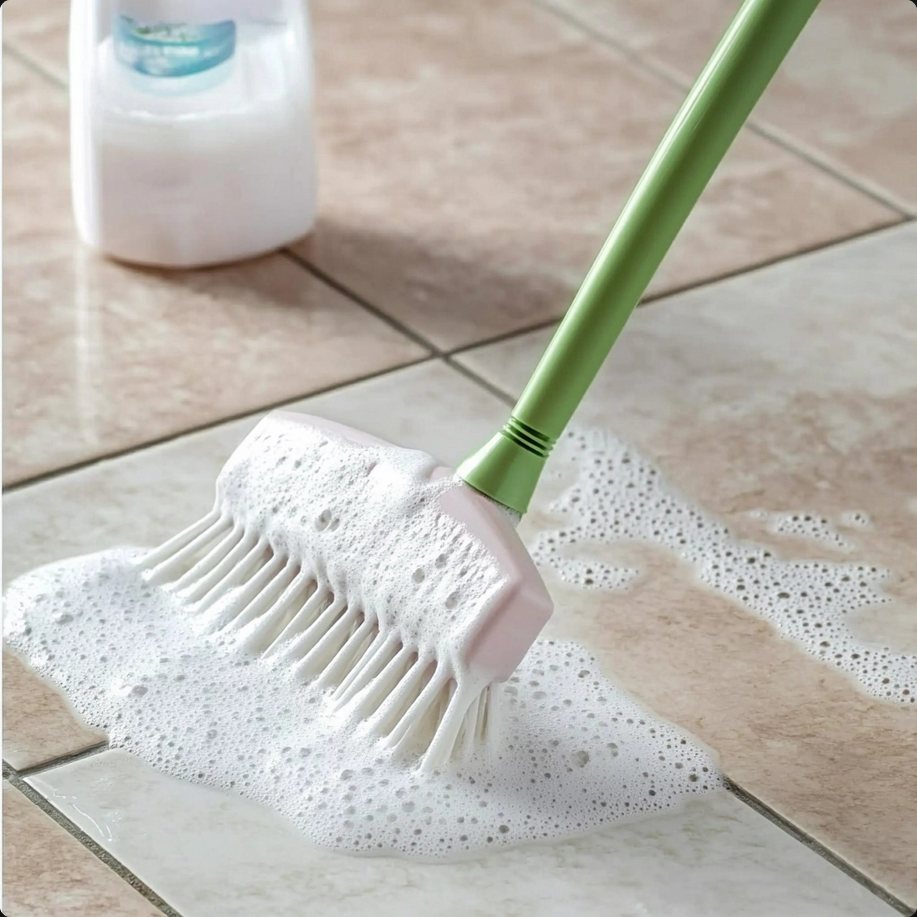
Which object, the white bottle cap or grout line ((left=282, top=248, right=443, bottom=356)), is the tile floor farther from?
the white bottle cap

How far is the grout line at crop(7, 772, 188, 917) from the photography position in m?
0.65

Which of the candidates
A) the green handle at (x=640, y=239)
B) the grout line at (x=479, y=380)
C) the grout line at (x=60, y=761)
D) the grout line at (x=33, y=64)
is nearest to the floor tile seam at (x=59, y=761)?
the grout line at (x=60, y=761)

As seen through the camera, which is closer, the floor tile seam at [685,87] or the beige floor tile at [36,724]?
the beige floor tile at [36,724]

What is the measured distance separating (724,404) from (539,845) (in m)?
0.39

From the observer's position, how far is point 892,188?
1.27m

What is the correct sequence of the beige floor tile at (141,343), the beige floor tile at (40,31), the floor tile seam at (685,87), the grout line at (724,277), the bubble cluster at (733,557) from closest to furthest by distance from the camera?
the bubble cluster at (733,557), the beige floor tile at (141,343), the grout line at (724,277), the floor tile seam at (685,87), the beige floor tile at (40,31)

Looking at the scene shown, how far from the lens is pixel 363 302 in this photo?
3.56 feet

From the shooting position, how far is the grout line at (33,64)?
134cm

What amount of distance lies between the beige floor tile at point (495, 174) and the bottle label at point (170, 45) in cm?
16

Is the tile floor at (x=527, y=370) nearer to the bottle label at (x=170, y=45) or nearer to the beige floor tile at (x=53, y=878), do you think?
the beige floor tile at (x=53, y=878)

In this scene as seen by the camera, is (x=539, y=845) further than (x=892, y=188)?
No

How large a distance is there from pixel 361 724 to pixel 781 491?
1.03 feet

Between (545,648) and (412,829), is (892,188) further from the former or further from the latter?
(412,829)

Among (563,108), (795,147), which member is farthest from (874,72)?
(563,108)
